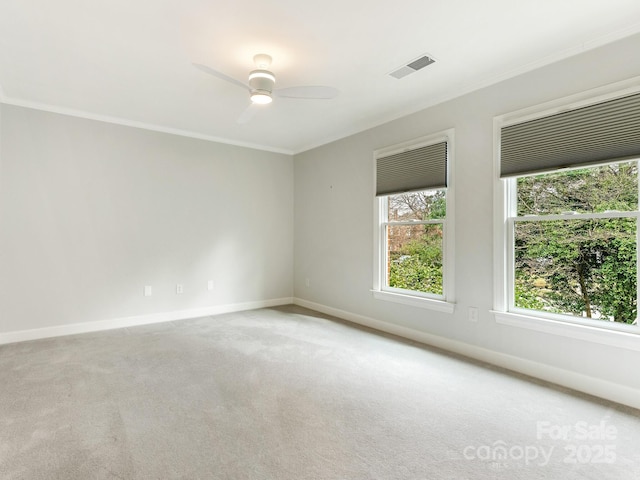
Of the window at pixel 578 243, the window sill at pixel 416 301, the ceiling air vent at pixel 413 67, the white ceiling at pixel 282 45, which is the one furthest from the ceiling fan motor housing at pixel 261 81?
the window sill at pixel 416 301

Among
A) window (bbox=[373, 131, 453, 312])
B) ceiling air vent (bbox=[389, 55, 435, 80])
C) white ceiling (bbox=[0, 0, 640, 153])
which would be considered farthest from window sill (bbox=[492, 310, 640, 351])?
ceiling air vent (bbox=[389, 55, 435, 80])

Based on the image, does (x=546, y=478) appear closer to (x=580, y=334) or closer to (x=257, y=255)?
(x=580, y=334)

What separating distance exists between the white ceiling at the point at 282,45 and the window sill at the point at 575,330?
2051mm

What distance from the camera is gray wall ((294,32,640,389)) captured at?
2.49 m

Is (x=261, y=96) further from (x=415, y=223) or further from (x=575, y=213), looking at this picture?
(x=575, y=213)

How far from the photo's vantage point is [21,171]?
144 inches

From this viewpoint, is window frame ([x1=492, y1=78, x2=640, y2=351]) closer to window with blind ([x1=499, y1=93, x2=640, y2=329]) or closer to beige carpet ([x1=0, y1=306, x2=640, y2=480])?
window with blind ([x1=499, y1=93, x2=640, y2=329])

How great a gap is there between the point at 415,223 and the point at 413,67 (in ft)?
5.32

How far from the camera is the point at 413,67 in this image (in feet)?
9.43

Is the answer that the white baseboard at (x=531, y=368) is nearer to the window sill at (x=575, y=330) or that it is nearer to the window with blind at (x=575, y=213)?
the window sill at (x=575, y=330)

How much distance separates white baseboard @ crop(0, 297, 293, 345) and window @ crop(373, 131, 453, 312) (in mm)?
2134

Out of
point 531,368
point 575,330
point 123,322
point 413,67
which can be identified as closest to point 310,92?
point 413,67

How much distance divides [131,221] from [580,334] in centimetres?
476

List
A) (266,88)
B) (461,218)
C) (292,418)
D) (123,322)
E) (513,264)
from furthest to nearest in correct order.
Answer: (123,322) < (461,218) < (513,264) < (266,88) < (292,418)
